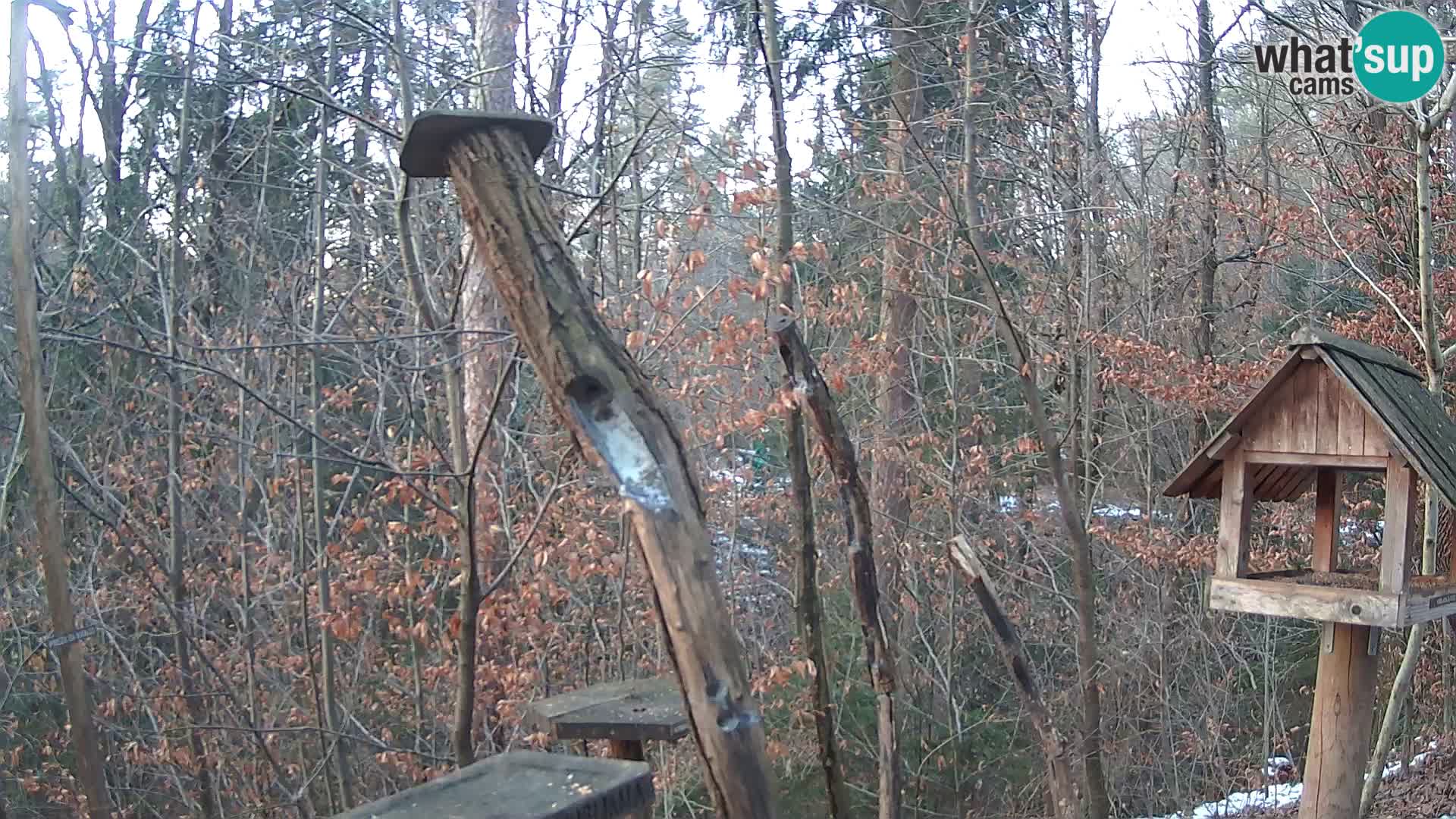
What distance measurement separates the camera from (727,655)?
230 centimetres

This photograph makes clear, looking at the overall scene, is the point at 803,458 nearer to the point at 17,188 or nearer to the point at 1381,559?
the point at 1381,559

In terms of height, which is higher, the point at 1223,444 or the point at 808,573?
the point at 1223,444

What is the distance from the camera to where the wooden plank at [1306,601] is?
3586 mm

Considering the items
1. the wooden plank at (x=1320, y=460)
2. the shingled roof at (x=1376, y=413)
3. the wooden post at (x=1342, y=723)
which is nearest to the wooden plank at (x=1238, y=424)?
the shingled roof at (x=1376, y=413)

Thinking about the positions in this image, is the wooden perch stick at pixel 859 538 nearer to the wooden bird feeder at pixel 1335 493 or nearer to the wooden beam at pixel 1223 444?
the wooden bird feeder at pixel 1335 493

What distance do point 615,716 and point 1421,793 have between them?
6.19 metres

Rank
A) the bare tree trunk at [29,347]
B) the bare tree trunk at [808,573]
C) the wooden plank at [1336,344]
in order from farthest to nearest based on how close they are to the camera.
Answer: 1. the bare tree trunk at [808,573]
2. the bare tree trunk at [29,347]
3. the wooden plank at [1336,344]

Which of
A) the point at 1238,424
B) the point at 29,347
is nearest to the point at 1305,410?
the point at 1238,424

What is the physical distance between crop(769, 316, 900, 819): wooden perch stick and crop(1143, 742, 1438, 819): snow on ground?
11.7 feet

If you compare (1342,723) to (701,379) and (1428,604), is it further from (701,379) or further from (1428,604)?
(701,379)

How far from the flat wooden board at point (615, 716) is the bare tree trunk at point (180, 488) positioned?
136 inches

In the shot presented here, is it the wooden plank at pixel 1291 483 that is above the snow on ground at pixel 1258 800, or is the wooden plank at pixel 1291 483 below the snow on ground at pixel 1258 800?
above

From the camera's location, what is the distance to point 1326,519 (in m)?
4.16

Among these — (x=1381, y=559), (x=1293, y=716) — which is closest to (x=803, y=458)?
(x=1381, y=559)
